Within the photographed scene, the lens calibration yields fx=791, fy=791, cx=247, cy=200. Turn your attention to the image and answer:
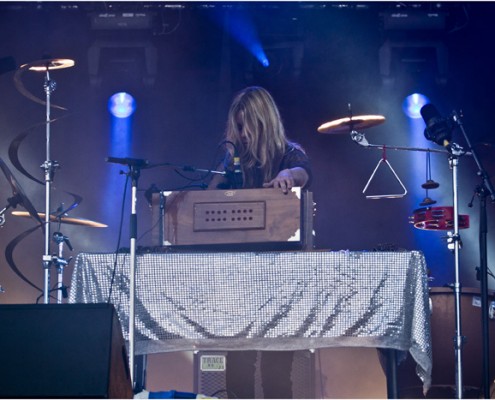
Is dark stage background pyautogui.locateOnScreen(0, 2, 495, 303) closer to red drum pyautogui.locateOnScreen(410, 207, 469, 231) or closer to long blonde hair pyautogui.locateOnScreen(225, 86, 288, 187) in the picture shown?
red drum pyautogui.locateOnScreen(410, 207, 469, 231)

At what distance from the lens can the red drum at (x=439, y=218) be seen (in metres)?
5.08

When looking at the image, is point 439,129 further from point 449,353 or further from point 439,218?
point 449,353

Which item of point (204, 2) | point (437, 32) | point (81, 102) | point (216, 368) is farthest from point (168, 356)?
point (437, 32)

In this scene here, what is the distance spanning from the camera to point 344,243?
22.3 ft

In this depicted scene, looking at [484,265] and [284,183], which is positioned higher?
[284,183]

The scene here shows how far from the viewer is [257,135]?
411 centimetres

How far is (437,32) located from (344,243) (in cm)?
193

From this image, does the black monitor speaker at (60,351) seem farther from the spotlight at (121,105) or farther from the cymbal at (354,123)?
the spotlight at (121,105)

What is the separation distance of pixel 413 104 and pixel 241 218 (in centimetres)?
387

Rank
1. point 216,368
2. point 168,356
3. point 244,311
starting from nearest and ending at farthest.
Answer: point 244,311 → point 216,368 → point 168,356

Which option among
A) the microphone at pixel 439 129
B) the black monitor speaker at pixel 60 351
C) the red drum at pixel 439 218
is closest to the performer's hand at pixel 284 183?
the black monitor speaker at pixel 60 351

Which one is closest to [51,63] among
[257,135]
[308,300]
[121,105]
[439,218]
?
[257,135]

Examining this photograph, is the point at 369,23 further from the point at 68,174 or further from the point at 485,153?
the point at 68,174

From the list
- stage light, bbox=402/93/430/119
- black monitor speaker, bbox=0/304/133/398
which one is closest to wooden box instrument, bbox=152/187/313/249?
black monitor speaker, bbox=0/304/133/398
